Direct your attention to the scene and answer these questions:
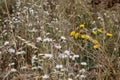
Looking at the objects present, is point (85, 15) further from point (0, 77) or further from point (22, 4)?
point (0, 77)

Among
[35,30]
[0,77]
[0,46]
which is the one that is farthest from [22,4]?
[0,77]

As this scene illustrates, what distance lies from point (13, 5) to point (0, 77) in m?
1.98

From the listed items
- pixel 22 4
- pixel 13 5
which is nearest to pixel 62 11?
pixel 22 4

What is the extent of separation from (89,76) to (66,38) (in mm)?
438

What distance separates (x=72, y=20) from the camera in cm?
365

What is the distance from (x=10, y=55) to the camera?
2.83m

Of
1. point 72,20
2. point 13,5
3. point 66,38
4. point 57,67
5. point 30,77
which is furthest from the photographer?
point 13,5

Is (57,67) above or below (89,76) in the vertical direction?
above

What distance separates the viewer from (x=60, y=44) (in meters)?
2.71

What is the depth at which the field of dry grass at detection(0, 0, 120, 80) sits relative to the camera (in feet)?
7.61

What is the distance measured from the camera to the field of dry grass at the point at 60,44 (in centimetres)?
232

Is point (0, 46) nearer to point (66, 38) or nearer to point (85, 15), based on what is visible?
point (66, 38)

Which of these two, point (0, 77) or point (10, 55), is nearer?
point (0, 77)

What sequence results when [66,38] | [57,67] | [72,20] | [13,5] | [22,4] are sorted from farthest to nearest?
[13,5]
[22,4]
[72,20]
[66,38]
[57,67]
